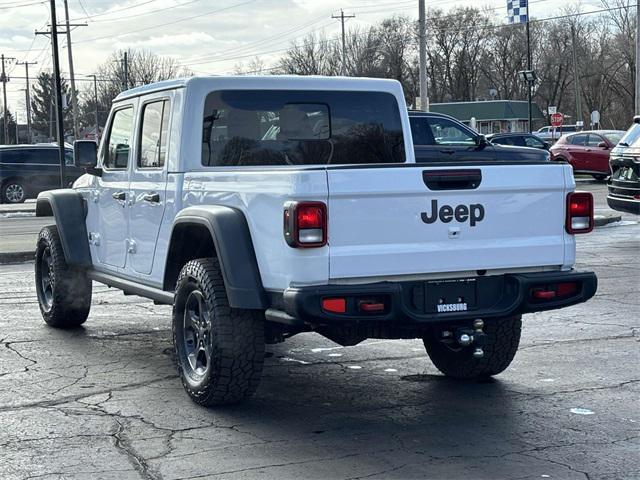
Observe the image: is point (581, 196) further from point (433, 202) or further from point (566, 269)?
point (433, 202)

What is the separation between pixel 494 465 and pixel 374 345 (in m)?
3.34

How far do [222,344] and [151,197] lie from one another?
1.62m

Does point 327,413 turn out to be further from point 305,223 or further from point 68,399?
point 68,399

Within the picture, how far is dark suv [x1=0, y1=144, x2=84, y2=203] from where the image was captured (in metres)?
30.5

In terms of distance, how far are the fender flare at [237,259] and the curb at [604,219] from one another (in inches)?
568

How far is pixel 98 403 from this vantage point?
6.51 metres

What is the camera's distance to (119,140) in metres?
8.34

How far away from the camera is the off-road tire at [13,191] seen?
30.8 m

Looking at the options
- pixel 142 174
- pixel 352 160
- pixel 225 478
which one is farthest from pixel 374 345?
pixel 225 478

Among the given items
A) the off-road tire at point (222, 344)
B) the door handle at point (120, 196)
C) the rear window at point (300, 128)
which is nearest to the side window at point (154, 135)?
the door handle at point (120, 196)

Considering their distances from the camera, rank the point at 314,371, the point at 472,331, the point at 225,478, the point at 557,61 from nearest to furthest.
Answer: the point at 225,478 → the point at 472,331 → the point at 314,371 → the point at 557,61

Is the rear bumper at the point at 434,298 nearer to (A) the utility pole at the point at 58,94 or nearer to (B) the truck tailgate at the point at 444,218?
(B) the truck tailgate at the point at 444,218

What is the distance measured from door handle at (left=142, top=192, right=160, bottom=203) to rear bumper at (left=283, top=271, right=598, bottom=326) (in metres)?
1.82

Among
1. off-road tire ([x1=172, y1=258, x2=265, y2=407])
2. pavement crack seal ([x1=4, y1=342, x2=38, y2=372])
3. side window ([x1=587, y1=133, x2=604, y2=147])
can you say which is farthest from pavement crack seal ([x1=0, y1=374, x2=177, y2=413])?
side window ([x1=587, y1=133, x2=604, y2=147])
